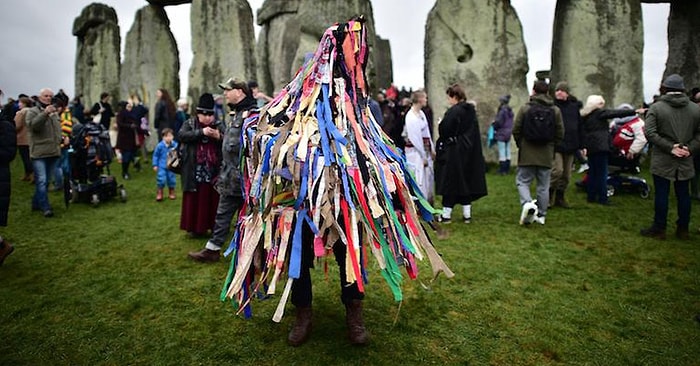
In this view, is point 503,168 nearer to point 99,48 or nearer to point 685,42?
point 685,42

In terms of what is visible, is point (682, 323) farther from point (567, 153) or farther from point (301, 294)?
point (567, 153)

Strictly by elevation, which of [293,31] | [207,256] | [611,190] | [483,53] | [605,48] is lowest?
[207,256]

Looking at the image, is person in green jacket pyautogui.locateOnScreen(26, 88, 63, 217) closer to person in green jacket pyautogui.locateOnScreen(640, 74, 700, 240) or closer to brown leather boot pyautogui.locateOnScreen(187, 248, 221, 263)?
brown leather boot pyautogui.locateOnScreen(187, 248, 221, 263)

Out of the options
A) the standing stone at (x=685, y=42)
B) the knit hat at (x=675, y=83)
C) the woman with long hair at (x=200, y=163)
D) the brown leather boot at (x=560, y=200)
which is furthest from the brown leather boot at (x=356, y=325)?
the standing stone at (x=685, y=42)

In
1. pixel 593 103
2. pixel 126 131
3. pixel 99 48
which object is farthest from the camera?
pixel 99 48

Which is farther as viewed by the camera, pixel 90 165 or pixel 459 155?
pixel 90 165

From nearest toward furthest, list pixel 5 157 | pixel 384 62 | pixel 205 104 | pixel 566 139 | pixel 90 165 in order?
pixel 5 157 → pixel 205 104 → pixel 566 139 → pixel 90 165 → pixel 384 62

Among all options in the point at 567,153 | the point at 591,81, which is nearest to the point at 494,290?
the point at 567,153

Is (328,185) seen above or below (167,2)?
below

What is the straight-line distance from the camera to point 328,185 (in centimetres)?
262

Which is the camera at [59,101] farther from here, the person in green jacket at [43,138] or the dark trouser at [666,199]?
the dark trouser at [666,199]

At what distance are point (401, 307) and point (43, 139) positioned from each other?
19.2ft

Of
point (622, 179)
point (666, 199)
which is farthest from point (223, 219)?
point (622, 179)

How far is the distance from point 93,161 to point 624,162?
900 cm
